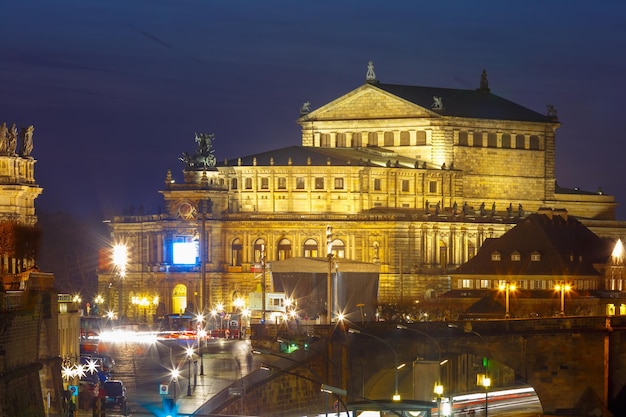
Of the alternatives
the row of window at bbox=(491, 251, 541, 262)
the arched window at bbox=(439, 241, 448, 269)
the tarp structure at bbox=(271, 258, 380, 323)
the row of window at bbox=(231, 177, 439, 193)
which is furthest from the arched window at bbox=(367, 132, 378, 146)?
the tarp structure at bbox=(271, 258, 380, 323)

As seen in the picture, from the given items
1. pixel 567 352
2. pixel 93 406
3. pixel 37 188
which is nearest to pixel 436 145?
pixel 37 188

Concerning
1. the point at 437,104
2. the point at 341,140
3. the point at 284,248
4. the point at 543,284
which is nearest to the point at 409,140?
the point at 437,104

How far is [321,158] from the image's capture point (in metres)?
181

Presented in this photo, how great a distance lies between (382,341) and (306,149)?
83.9 meters

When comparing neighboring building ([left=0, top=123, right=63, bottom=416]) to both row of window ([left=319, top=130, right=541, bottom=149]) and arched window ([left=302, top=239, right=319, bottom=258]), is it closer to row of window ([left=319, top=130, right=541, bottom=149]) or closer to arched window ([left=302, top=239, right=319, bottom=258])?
arched window ([left=302, top=239, right=319, bottom=258])

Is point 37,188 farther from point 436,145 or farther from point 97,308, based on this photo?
point 436,145

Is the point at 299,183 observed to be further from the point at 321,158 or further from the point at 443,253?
the point at 443,253

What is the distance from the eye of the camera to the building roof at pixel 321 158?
591ft

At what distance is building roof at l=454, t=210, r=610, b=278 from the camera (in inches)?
6348

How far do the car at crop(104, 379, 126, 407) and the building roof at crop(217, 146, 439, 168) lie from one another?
84.4 m

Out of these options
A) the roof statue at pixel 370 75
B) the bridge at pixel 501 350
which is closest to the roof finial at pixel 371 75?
the roof statue at pixel 370 75

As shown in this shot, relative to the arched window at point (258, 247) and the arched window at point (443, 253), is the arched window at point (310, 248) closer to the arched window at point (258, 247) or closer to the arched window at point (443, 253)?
the arched window at point (258, 247)

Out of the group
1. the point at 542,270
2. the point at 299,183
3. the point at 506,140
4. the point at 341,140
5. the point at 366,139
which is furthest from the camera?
the point at 341,140

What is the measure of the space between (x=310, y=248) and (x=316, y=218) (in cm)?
284
